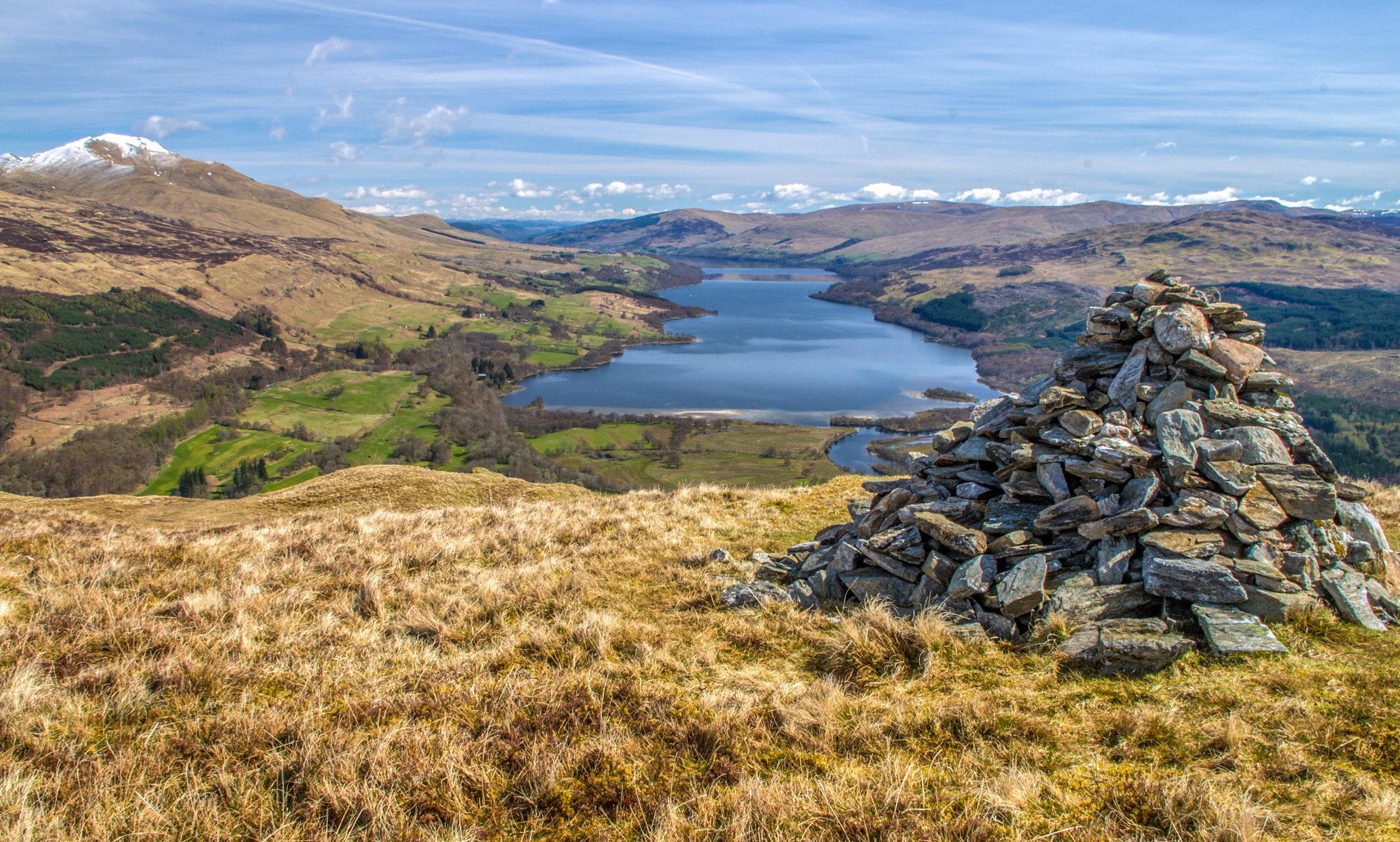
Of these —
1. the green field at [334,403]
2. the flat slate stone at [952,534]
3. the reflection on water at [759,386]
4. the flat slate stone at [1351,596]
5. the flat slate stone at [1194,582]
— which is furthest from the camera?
the reflection on water at [759,386]

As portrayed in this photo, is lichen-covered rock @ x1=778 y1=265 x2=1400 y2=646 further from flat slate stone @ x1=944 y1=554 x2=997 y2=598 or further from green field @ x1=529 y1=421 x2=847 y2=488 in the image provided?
green field @ x1=529 y1=421 x2=847 y2=488

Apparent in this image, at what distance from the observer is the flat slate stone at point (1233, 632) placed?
7.08 meters

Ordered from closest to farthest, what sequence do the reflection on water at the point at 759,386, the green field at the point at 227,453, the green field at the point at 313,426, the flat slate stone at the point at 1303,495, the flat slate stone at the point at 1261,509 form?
the flat slate stone at the point at 1261,509
the flat slate stone at the point at 1303,495
the green field at the point at 227,453
the green field at the point at 313,426
the reflection on water at the point at 759,386

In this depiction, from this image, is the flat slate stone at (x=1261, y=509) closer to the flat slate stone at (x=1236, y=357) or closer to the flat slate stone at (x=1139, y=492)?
the flat slate stone at (x=1139, y=492)

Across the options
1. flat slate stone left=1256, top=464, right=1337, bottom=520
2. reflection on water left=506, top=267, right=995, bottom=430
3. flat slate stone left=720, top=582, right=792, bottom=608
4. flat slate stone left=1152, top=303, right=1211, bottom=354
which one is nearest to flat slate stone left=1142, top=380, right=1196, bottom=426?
flat slate stone left=1152, top=303, right=1211, bottom=354

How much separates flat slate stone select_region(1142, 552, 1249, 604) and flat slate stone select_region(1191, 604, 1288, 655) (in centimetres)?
13

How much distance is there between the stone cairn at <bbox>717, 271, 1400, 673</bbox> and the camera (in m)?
7.84

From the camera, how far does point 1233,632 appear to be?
729 centimetres

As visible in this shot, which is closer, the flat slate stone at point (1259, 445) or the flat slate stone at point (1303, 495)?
the flat slate stone at point (1303, 495)

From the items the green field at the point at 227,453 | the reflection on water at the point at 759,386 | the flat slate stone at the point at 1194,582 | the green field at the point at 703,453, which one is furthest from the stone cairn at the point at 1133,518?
the reflection on water at the point at 759,386

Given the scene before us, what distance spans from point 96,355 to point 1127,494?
200m

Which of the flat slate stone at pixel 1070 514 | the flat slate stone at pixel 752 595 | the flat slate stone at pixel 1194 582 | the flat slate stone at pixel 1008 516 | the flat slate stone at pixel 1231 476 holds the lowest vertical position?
the flat slate stone at pixel 752 595

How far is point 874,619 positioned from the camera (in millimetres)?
8242

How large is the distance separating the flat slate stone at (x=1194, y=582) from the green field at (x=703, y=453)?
252ft
